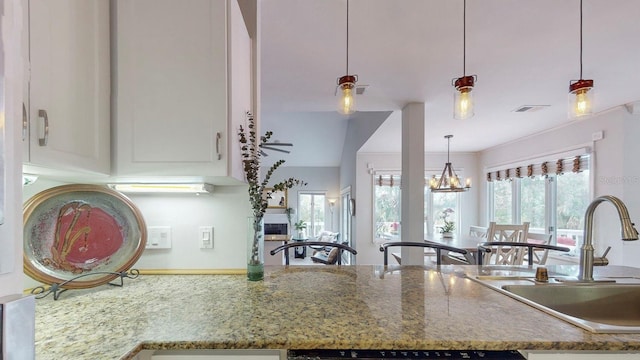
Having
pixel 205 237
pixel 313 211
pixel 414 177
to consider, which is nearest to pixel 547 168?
pixel 414 177

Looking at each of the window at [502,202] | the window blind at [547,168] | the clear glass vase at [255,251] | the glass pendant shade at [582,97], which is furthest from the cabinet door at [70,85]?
the window at [502,202]

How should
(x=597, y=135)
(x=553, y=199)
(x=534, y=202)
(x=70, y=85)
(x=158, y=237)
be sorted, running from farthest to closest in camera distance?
(x=534, y=202) < (x=553, y=199) < (x=597, y=135) < (x=158, y=237) < (x=70, y=85)

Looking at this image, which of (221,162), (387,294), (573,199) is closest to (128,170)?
(221,162)

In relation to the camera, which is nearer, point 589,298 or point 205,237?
point 589,298

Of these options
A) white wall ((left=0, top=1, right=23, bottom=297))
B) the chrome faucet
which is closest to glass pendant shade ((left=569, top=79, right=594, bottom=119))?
the chrome faucet

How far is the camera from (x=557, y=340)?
83 centimetres

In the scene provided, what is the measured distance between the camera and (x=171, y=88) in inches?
47.6

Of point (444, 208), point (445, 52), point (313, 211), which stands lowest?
point (313, 211)

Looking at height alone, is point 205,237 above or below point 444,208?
above

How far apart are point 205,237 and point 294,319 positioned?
0.81m

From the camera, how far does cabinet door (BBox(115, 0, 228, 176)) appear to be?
1198mm

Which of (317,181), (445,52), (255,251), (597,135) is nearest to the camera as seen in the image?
(255,251)

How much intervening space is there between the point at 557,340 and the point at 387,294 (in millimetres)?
537

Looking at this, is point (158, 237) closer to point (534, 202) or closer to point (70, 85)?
point (70, 85)
